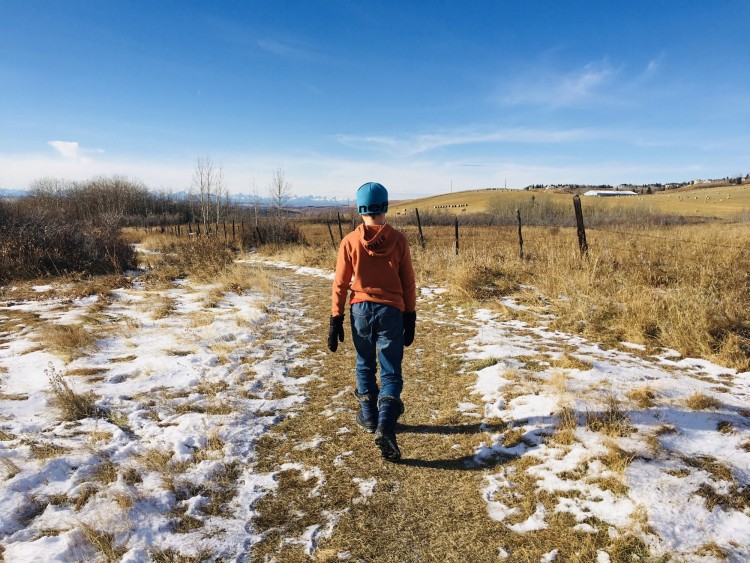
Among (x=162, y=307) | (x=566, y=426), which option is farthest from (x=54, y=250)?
(x=566, y=426)

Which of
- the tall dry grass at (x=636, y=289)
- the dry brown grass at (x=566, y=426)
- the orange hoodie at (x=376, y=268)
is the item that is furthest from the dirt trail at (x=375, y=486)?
the tall dry grass at (x=636, y=289)

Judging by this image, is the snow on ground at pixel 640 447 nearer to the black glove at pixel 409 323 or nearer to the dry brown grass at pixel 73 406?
the black glove at pixel 409 323

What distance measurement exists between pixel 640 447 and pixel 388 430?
6.44 feet

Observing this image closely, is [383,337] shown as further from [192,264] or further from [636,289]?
[192,264]

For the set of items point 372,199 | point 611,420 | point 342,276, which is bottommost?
point 611,420

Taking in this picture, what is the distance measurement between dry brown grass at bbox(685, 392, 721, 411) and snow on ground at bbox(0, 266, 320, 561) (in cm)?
378

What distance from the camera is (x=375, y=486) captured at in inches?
117

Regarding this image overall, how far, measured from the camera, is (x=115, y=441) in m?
3.45

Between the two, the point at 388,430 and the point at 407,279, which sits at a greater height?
the point at 407,279

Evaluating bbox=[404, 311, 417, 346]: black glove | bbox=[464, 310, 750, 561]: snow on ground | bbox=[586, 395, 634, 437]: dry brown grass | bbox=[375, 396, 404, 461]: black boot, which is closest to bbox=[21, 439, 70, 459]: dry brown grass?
bbox=[375, 396, 404, 461]: black boot

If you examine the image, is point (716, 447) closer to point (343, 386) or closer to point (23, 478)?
point (343, 386)

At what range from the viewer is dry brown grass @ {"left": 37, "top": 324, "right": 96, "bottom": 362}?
5.48 m

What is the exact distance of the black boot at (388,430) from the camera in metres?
3.24

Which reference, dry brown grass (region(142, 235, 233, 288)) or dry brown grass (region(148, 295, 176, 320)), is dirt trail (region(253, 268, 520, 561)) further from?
dry brown grass (region(142, 235, 233, 288))
